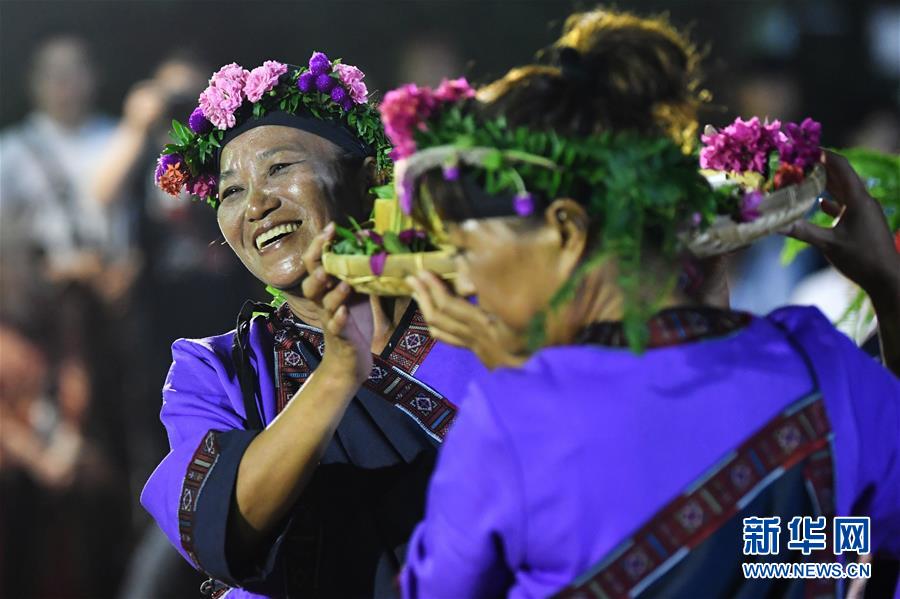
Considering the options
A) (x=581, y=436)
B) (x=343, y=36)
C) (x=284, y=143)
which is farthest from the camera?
(x=343, y=36)

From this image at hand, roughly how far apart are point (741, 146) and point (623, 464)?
885 mm

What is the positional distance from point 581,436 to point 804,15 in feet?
17.8

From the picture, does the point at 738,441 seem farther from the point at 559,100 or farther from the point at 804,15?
the point at 804,15

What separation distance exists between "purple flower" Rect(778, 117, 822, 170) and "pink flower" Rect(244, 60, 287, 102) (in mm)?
1129

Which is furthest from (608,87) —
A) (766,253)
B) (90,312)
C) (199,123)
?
(766,253)

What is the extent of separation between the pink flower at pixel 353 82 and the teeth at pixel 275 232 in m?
0.39

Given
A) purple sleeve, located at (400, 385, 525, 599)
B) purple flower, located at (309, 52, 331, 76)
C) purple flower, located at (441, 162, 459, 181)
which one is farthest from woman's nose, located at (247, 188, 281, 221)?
purple sleeve, located at (400, 385, 525, 599)

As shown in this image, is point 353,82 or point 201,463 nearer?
point 201,463

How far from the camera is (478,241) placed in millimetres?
1702

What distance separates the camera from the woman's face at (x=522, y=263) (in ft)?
5.52

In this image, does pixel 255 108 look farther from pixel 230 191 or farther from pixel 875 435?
pixel 875 435

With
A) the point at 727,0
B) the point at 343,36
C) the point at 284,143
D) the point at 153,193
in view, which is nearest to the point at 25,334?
the point at 153,193

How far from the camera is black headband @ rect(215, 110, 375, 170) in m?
2.61

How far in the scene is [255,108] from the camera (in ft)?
8.54
